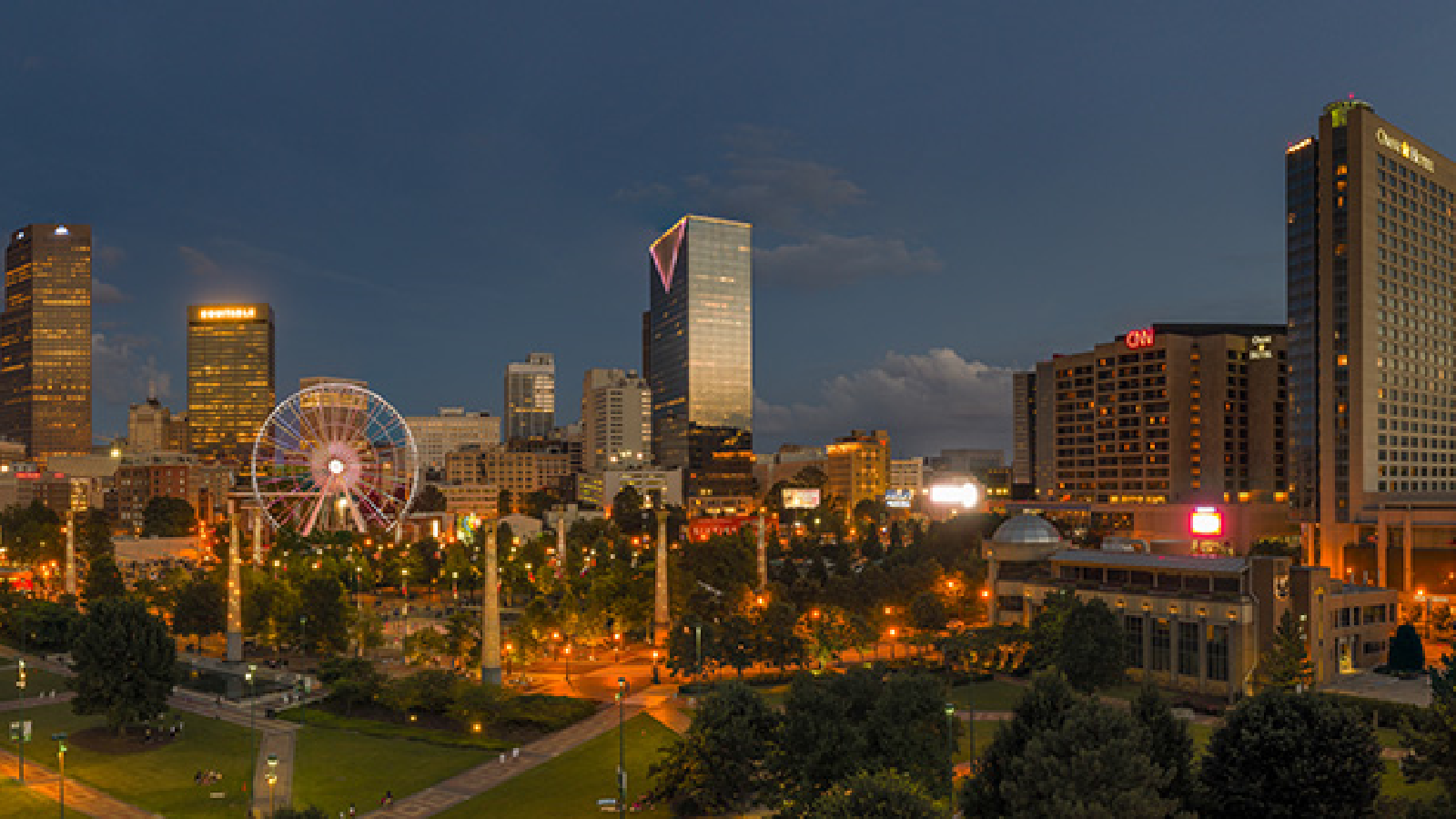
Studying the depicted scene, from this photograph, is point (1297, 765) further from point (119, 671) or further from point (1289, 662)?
point (119, 671)

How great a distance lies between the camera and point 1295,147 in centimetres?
14638

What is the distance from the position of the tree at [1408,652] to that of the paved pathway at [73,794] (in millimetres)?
95549

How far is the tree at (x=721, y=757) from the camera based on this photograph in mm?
56281

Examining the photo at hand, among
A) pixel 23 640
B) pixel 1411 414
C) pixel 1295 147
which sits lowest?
pixel 23 640

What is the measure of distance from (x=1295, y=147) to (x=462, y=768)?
456 ft

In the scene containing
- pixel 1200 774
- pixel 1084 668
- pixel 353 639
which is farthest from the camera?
pixel 353 639

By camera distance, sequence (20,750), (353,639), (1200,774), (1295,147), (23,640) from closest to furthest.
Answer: (1200,774)
(20,750)
(353,639)
(23,640)
(1295,147)

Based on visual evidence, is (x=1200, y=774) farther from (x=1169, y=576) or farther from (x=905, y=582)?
(x=905, y=582)

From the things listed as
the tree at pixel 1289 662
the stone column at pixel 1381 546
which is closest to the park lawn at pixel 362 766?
the tree at pixel 1289 662

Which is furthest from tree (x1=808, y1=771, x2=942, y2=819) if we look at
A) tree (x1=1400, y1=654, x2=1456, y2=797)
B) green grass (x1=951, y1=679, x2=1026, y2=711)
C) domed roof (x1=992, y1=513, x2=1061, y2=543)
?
domed roof (x1=992, y1=513, x2=1061, y2=543)

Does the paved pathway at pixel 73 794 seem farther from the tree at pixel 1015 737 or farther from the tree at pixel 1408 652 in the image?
the tree at pixel 1408 652

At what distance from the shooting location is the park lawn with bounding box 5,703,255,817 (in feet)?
200

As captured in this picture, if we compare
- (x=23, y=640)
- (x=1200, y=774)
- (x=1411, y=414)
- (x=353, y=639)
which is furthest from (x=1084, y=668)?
(x=23, y=640)

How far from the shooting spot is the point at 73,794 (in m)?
62.8
